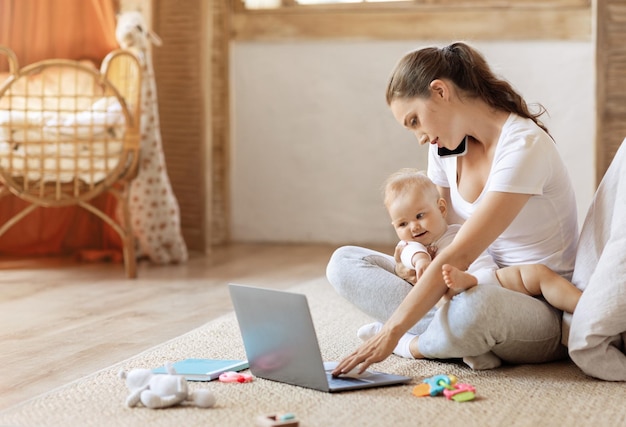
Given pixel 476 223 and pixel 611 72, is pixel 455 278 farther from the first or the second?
pixel 611 72

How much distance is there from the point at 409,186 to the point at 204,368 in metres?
0.56

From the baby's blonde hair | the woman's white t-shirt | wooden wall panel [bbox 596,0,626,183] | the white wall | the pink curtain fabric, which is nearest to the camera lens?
the woman's white t-shirt

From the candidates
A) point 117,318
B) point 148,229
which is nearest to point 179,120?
point 148,229

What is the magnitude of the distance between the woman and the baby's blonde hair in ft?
0.19

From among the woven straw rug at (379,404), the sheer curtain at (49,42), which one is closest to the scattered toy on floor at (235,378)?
the woven straw rug at (379,404)

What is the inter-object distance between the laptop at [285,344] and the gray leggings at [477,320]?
147mm

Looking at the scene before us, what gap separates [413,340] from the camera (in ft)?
6.20

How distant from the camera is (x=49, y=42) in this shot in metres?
3.66

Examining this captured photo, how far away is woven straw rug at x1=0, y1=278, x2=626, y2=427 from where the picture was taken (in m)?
1.45

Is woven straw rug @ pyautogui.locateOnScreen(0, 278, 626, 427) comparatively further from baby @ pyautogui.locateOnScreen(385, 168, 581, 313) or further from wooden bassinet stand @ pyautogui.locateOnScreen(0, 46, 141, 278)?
wooden bassinet stand @ pyautogui.locateOnScreen(0, 46, 141, 278)

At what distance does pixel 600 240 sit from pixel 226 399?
80 cm

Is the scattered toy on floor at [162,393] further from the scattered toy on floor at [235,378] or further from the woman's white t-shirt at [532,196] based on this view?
the woman's white t-shirt at [532,196]

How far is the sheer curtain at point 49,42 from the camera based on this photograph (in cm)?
363

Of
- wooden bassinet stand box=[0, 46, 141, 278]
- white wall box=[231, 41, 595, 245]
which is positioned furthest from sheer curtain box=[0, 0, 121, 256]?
white wall box=[231, 41, 595, 245]
